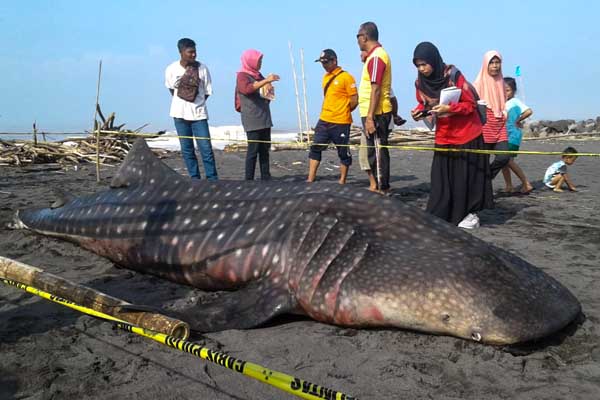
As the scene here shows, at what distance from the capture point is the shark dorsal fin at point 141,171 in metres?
4.72

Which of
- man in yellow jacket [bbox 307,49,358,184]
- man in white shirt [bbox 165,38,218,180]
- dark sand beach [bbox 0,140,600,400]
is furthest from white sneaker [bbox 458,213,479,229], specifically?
man in white shirt [bbox 165,38,218,180]

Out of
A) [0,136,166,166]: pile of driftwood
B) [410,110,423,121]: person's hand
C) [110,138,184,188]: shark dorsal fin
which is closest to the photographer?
[110,138,184,188]: shark dorsal fin

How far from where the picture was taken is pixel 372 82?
718 centimetres

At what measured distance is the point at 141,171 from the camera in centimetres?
481

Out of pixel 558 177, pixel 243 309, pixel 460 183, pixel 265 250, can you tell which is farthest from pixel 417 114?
pixel 558 177

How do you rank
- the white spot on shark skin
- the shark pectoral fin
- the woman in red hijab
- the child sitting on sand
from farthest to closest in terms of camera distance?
the child sitting on sand → the woman in red hijab → the white spot on shark skin → the shark pectoral fin

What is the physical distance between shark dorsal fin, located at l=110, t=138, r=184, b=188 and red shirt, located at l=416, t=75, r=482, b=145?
2.92 meters

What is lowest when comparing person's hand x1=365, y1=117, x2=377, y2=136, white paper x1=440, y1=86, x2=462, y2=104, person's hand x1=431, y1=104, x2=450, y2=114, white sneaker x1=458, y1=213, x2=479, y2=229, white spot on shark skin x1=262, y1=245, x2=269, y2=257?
white sneaker x1=458, y1=213, x2=479, y2=229

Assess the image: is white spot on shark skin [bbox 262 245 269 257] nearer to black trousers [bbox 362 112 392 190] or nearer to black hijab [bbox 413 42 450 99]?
black hijab [bbox 413 42 450 99]

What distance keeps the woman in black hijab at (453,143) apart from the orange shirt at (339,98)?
2878 millimetres

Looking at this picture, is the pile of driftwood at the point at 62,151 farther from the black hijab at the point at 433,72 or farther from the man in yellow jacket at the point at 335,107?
the black hijab at the point at 433,72

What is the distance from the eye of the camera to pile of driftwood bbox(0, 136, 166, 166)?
13.4m

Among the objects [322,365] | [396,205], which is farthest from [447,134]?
[322,365]

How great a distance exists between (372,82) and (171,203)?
399 centimetres
